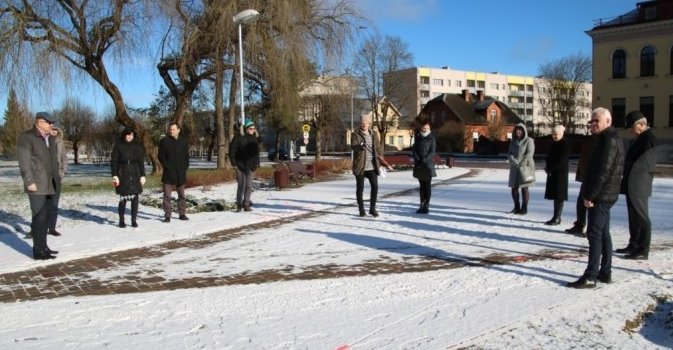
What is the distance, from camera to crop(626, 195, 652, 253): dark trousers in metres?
6.79

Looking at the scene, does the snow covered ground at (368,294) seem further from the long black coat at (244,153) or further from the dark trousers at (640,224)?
the long black coat at (244,153)

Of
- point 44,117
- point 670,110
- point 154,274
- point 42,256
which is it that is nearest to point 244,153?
point 44,117

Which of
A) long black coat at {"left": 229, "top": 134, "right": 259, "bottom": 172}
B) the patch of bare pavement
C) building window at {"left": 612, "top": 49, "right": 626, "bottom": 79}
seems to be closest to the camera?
the patch of bare pavement

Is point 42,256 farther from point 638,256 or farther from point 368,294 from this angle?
point 638,256

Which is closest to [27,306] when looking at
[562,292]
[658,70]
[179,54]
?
[562,292]

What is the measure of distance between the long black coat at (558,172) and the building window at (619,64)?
1583 inches

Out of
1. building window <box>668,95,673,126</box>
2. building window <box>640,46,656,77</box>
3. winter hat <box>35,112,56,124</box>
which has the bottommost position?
winter hat <box>35,112,56,124</box>

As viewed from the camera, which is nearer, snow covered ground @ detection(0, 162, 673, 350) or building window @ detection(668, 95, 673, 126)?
snow covered ground @ detection(0, 162, 673, 350)

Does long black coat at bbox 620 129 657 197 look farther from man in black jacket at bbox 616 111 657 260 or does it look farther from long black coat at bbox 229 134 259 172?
long black coat at bbox 229 134 259 172

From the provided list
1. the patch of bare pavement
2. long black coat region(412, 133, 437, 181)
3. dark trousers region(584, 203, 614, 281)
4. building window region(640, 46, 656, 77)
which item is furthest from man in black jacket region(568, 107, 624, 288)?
building window region(640, 46, 656, 77)

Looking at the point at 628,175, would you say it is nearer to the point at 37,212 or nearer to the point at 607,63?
the point at 37,212

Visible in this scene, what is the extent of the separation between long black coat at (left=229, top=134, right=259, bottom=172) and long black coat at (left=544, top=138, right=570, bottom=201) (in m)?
5.62

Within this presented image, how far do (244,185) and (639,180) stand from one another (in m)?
7.46

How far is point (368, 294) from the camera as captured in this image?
5.58 m
